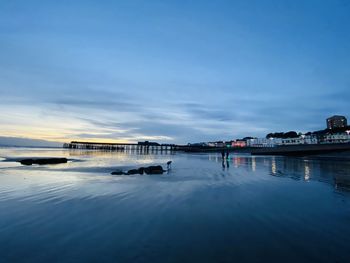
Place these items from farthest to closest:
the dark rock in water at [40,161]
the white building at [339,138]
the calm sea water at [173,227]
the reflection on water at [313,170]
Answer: the white building at [339,138] < the dark rock in water at [40,161] < the reflection on water at [313,170] < the calm sea water at [173,227]

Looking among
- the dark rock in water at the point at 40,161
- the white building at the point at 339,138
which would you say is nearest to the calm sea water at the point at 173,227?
the dark rock in water at the point at 40,161

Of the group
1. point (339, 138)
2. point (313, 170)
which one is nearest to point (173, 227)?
point (313, 170)

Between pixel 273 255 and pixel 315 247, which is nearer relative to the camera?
pixel 273 255

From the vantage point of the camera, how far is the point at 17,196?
447 inches

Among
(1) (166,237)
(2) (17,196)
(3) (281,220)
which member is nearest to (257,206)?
(3) (281,220)

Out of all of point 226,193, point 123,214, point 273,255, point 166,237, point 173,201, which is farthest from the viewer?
point 226,193

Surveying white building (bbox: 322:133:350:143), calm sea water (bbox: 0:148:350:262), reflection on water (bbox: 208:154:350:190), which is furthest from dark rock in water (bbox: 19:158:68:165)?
white building (bbox: 322:133:350:143)

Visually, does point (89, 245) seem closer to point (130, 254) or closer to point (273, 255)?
point (130, 254)

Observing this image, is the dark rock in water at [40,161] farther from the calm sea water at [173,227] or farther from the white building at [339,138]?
the white building at [339,138]

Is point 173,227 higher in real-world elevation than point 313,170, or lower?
lower

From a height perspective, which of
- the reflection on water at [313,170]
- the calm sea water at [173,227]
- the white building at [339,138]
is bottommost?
the calm sea water at [173,227]

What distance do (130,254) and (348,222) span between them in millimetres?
6854

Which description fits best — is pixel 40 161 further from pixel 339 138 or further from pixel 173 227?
pixel 339 138

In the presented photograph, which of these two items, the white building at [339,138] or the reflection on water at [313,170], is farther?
the white building at [339,138]
